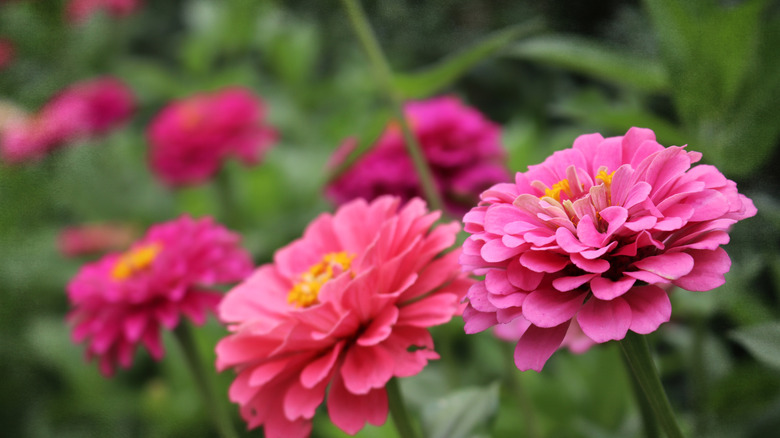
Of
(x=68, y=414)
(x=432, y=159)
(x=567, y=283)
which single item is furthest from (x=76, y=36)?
(x=567, y=283)

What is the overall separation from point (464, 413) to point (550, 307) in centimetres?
17

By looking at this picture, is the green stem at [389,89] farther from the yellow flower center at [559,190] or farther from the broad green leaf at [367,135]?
the yellow flower center at [559,190]

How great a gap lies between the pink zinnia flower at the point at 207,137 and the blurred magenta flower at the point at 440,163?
376 mm

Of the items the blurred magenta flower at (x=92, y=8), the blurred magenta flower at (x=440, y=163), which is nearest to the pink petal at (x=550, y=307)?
the blurred magenta flower at (x=440, y=163)

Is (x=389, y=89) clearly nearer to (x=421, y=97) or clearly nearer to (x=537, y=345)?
(x=421, y=97)

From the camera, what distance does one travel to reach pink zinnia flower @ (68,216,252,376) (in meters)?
0.49

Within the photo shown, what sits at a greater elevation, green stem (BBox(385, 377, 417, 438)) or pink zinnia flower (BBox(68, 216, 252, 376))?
pink zinnia flower (BBox(68, 216, 252, 376))

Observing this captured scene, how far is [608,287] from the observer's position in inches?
9.9

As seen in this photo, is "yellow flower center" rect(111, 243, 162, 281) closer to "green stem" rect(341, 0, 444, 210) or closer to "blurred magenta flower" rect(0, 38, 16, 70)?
"green stem" rect(341, 0, 444, 210)

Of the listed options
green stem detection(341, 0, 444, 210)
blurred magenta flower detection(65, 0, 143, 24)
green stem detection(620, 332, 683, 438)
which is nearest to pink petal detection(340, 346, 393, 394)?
green stem detection(620, 332, 683, 438)

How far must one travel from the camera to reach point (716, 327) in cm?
80

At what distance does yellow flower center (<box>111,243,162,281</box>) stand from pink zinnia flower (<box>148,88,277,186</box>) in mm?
473

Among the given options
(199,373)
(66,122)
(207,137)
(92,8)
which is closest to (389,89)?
(199,373)

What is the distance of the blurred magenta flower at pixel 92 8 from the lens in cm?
144
